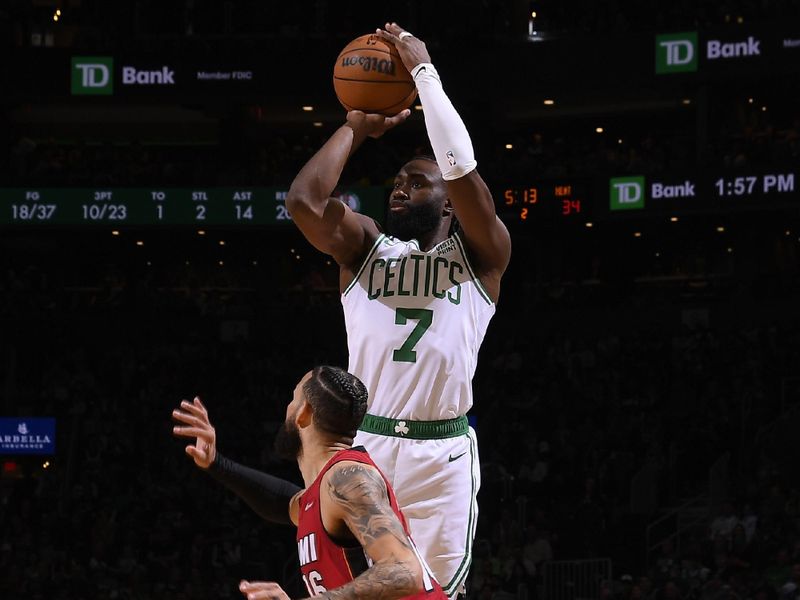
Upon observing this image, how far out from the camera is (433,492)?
5.12 meters

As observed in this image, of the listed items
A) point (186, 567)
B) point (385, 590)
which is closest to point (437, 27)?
point (186, 567)

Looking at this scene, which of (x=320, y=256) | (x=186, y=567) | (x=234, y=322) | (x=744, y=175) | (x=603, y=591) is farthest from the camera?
(x=320, y=256)

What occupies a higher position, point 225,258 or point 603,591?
point 225,258

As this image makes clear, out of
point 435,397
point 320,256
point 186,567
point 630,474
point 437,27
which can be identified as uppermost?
point 437,27

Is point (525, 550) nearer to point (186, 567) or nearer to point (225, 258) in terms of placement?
point (186, 567)

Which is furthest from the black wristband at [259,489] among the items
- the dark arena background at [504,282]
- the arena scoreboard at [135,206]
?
the arena scoreboard at [135,206]

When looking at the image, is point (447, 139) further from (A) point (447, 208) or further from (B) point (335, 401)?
(B) point (335, 401)

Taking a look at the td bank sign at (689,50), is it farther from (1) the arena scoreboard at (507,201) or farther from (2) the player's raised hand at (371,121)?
(2) the player's raised hand at (371,121)

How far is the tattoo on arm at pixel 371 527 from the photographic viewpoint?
3822 mm

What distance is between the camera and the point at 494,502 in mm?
18656

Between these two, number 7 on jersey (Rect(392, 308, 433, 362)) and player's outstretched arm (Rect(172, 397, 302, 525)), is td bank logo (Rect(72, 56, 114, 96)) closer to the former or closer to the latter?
number 7 on jersey (Rect(392, 308, 433, 362))

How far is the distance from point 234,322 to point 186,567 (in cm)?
659

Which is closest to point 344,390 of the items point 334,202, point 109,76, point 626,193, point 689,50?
point 334,202

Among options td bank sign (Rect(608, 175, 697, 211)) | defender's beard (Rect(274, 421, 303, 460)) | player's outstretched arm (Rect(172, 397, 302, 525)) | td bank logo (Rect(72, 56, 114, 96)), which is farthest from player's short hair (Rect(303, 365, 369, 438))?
td bank logo (Rect(72, 56, 114, 96))
